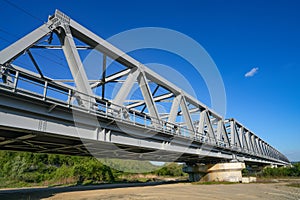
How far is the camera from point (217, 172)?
31844 millimetres

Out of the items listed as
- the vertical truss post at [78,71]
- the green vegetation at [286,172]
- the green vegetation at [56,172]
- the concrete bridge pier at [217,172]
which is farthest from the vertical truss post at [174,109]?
the green vegetation at [286,172]

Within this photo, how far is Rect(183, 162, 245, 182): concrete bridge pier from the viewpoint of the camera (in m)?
30.5

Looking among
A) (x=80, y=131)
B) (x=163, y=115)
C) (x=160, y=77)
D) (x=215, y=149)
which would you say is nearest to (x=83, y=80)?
(x=80, y=131)

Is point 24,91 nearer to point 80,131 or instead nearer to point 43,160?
point 80,131

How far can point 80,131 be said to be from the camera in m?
11.7

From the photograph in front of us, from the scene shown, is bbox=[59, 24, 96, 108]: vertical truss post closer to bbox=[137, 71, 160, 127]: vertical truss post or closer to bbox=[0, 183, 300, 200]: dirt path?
bbox=[0, 183, 300, 200]: dirt path

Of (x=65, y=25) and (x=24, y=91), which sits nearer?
(x=24, y=91)

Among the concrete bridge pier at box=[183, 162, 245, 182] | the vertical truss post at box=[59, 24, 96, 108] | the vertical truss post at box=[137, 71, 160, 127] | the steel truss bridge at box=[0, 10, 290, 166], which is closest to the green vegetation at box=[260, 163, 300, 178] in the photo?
the concrete bridge pier at box=[183, 162, 245, 182]

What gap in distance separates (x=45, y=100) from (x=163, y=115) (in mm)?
28378

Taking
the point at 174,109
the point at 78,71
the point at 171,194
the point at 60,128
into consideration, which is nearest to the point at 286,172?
the point at 174,109

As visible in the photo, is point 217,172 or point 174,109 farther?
point 217,172

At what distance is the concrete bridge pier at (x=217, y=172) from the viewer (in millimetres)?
30547

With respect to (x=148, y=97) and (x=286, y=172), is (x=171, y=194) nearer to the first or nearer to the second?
(x=148, y=97)

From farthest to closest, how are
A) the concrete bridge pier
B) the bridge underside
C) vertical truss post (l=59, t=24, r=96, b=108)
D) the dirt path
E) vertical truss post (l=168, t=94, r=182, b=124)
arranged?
the concrete bridge pier → vertical truss post (l=168, t=94, r=182, b=124) → the dirt path → vertical truss post (l=59, t=24, r=96, b=108) → the bridge underside
